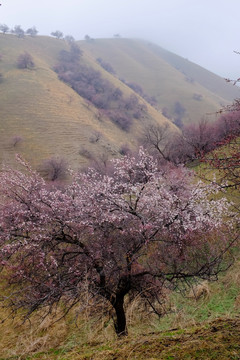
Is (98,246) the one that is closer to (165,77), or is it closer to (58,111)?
(58,111)

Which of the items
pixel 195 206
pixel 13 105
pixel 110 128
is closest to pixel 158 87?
pixel 110 128

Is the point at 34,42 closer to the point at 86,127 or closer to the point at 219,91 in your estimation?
the point at 86,127

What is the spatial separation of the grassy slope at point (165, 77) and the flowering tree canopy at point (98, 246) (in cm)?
8576

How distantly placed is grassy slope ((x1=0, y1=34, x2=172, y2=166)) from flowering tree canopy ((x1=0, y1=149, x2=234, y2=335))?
2878cm

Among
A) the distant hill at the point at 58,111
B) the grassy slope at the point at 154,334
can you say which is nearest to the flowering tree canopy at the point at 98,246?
the grassy slope at the point at 154,334

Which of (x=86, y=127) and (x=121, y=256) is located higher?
(x=121, y=256)

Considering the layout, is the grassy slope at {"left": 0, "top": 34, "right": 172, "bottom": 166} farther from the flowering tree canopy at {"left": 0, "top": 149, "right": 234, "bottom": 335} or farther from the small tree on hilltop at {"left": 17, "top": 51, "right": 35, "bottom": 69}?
the flowering tree canopy at {"left": 0, "top": 149, "right": 234, "bottom": 335}

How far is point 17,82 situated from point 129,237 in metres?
60.0

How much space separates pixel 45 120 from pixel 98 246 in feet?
147

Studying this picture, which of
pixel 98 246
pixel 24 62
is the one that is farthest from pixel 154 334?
pixel 24 62

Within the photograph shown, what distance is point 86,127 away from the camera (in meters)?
50.2

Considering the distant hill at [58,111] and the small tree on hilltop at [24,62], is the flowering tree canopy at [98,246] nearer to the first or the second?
the distant hill at [58,111]

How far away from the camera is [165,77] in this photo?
4665 inches

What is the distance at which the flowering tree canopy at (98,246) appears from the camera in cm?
548
